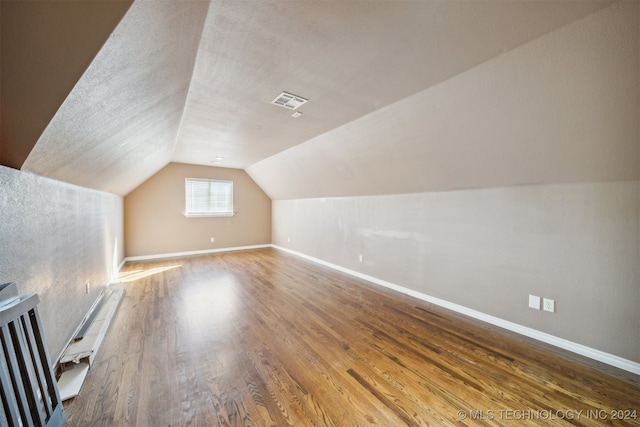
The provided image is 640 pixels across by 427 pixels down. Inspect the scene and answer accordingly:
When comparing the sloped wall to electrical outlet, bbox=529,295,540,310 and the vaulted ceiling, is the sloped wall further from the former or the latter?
the vaulted ceiling

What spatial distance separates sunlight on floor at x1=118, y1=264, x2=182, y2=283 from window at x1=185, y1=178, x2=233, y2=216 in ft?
5.55

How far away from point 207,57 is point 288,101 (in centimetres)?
87

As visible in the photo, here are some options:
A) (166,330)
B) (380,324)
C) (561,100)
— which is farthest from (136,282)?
(561,100)

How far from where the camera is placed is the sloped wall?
1588mm

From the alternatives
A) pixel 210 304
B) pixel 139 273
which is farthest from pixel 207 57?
pixel 139 273

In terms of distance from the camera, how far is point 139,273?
4.63 m

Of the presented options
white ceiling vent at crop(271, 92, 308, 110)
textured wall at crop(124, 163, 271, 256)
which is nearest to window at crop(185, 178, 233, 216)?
textured wall at crop(124, 163, 271, 256)

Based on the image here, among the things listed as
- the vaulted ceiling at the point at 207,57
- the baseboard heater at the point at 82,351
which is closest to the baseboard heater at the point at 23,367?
the baseboard heater at the point at 82,351

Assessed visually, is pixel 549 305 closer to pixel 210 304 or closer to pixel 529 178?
pixel 529 178

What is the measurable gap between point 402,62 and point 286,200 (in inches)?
210

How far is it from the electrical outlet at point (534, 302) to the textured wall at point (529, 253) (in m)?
0.04

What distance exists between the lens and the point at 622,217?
193cm

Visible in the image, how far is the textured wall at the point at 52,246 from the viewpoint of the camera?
54.5 inches

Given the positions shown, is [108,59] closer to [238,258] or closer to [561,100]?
[561,100]
